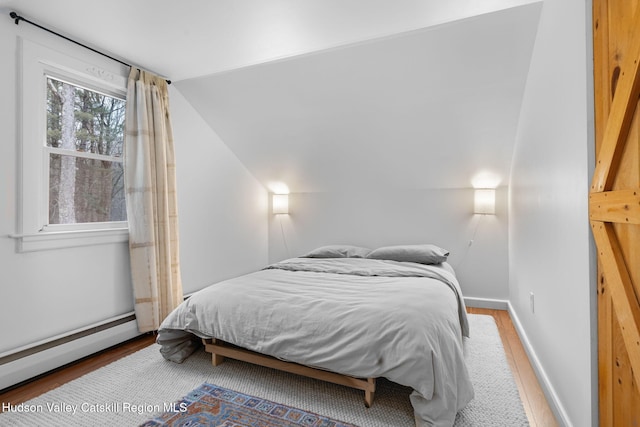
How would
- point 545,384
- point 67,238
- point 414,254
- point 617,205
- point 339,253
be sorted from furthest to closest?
1. point 339,253
2. point 414,254
3. point 67,238
4. point 545,384
5. point 617,205

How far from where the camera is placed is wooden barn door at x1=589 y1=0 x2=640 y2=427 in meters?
0.89

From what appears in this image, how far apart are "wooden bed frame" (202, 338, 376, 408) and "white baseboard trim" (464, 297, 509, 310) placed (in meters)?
2.21

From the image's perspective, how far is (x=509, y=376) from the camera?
1.96 meters

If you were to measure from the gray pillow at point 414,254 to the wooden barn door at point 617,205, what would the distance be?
1.89 m

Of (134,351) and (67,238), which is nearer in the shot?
(67,238)

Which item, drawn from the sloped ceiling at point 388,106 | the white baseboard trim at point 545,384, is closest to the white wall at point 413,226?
the sloped ceiling at point 388,106

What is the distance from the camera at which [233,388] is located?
1.85 m

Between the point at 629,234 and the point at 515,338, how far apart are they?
1.99 m

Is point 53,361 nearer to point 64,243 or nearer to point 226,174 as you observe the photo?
point 64,243

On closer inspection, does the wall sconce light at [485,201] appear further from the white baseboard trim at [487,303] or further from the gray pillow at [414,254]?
the white baseboard trim at [487,303]

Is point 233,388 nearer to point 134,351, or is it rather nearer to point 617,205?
point 134,351

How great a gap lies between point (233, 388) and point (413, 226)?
2.62 meters

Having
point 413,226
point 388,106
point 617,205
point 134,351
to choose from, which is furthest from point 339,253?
point 617,205

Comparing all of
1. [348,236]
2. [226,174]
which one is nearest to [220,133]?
[226,174]
